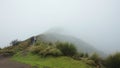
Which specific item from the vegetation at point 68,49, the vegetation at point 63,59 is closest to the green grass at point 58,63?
the vegetation at point 63,59

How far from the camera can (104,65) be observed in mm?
24047

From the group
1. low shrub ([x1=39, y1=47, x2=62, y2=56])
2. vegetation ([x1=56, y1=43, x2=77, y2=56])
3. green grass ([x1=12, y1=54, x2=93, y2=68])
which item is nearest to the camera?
green grass ([x1=12, y1=54, x2=93, y2=68])

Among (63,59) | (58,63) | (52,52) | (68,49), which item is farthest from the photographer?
(68,49)

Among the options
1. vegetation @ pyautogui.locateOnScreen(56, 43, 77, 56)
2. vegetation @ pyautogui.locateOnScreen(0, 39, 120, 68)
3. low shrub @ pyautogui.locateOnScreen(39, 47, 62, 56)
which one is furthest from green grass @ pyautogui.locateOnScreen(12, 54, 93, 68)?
vegetation @ pyautogui.locateOnScreen(56, 43, 77, 56)

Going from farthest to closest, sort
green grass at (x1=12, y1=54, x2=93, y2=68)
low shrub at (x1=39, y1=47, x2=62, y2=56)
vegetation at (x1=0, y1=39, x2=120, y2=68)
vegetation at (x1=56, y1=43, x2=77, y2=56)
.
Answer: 1. vegetation at (x1=56, y1=43, x2=77, y2=56)
2. low shrub at (x1=39, y1=47, x2=62, y2=56)
3. vegetation at (x1=0, y1=39, x2=120, y2=68)
4. green grass at (x1=12, y1=54, x2=93, y2=68)

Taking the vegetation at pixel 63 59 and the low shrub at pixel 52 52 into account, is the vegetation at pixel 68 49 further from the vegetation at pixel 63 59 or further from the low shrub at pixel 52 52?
the low shrub at pixel 52 52

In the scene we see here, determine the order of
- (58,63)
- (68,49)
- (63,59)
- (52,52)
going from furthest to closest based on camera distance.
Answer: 1. (68,49)
2. (52,52)
3. (63,59)
4. (58,63)

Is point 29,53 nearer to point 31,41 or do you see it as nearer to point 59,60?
point 59,60

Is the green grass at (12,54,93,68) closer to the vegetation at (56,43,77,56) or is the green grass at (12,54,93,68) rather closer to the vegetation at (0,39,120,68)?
the vegetation at (0,39,120,68)

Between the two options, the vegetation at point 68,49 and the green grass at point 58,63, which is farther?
the vegetation at point 68,49

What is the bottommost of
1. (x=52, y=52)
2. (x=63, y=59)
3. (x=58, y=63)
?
(x=58, y=63)

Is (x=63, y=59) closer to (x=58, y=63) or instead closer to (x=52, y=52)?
(x=58, y=63)

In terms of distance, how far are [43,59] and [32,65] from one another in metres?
3.88

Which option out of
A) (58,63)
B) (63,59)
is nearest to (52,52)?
(63,59)
